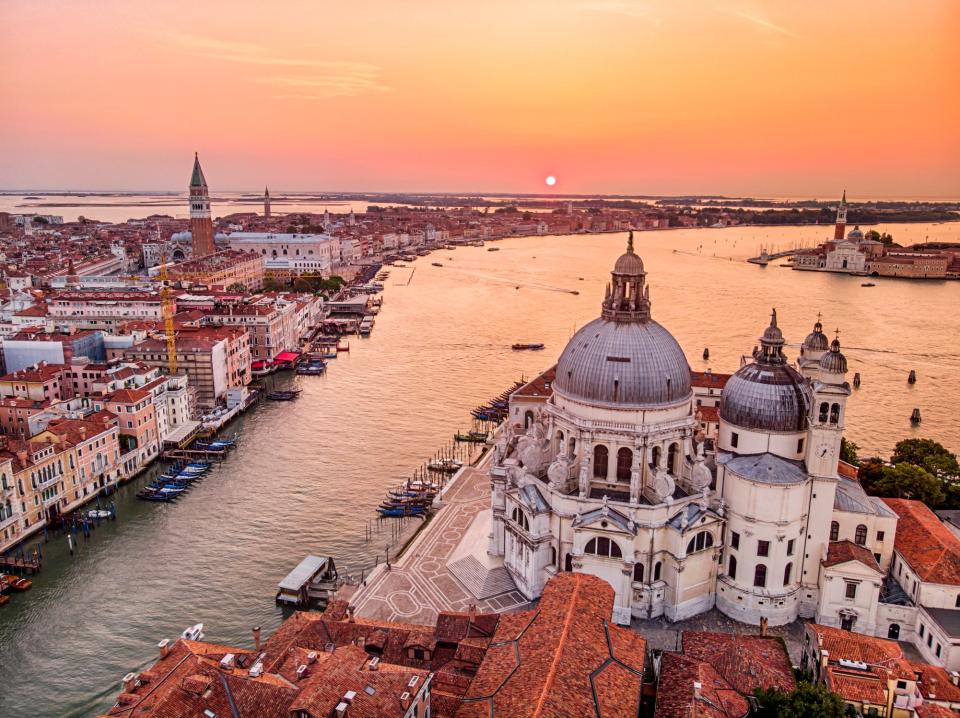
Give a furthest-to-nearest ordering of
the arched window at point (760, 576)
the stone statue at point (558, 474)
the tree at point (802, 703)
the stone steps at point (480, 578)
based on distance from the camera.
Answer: the stone steps at point (480, 578) → the stone statue at point (558, 474) → the arched window at point (760, 576) → the tree at point (802, 703)

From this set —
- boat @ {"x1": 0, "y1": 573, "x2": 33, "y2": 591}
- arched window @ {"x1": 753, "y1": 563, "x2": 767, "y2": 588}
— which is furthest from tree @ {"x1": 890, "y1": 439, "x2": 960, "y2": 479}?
boat @ {"x1": 0, "y1": 573, "x2": 33, "y2": 591}

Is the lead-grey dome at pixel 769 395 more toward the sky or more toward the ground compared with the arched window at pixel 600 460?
more toward the sky

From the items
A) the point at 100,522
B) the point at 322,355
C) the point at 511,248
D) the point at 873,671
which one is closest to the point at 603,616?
the point at 873,671

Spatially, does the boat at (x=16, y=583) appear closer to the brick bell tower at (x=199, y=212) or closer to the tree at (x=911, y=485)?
the tree at (x=911, y=485)

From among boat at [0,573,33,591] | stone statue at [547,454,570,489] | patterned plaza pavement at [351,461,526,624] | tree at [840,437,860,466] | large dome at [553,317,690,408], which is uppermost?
large dome at [553,317,690,408]

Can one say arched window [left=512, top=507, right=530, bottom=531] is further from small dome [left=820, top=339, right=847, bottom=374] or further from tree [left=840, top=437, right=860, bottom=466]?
tree [left=840, top=437, right=860, bottom=466]

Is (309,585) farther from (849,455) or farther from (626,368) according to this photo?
(849,455)

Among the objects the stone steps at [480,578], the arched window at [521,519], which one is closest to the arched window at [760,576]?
the arched window at [521,519]
